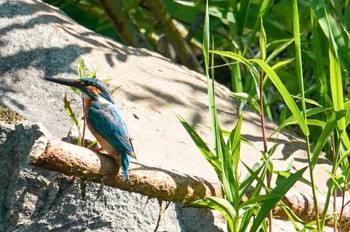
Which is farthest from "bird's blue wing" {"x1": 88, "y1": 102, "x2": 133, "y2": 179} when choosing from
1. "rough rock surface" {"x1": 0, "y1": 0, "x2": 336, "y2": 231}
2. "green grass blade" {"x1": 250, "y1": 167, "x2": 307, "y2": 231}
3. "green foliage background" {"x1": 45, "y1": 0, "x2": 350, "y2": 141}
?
"green foliage background" {"x1": 45, "y1": 0, "x2": 350, "y2": 141}

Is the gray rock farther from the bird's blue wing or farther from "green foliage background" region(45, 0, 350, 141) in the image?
"green foliage background" region(45, 0, 350, 141)

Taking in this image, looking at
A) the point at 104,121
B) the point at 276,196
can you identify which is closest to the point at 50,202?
the point at 104,121

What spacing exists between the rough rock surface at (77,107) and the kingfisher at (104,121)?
0.18 meters

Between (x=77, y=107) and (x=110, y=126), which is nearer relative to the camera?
(x=110, y=126)

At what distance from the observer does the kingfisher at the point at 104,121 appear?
11.8 feet

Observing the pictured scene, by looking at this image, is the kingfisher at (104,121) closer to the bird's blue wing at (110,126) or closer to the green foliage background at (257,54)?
the bird's blue wing at (110,126)

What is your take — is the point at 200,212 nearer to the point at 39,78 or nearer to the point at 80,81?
the point at 80,81

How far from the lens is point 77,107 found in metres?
4.46

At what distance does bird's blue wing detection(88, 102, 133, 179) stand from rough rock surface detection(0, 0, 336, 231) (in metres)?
0.17

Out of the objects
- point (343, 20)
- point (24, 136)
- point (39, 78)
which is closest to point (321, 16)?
point (343, 20)

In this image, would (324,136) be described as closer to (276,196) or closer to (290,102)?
(290,102)

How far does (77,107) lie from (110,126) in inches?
27.5

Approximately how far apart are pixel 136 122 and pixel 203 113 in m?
0.53

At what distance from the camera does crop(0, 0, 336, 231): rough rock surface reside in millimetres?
3867
